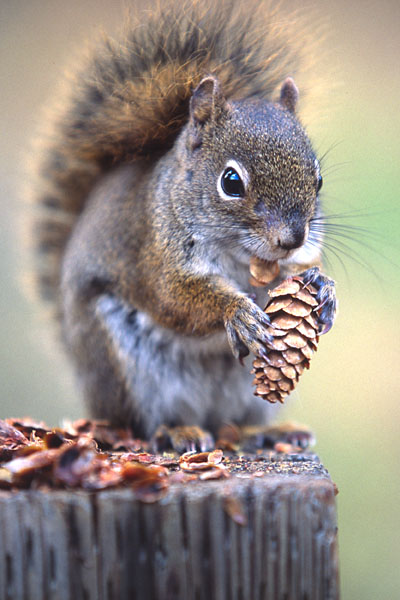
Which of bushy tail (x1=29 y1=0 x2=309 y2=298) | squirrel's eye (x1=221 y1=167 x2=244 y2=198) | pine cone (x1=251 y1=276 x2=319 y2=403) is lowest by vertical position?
pine cone (x1=251 y1=276 x2=319 y2=403)

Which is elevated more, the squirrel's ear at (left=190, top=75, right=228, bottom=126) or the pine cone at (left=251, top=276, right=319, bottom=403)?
the squirrel's ear at (left=190, top=75, right=228, bottom=126)

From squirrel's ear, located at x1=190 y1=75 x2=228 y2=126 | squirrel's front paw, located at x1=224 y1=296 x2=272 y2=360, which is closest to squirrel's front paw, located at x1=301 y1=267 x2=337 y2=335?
squirrel's front paw, located at x1=224 y1=296 x2=272 y2=360

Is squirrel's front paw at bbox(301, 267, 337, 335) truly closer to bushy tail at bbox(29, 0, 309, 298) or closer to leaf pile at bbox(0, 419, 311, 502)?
leaf pile at bbox(0, 419, 311, 502)

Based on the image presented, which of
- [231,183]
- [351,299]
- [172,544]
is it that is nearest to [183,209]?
[231,183]

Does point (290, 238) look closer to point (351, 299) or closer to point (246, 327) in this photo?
point (246, 327)

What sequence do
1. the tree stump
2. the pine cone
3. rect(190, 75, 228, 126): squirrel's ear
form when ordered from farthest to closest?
rect(190, 75, 228, 126): squirrel's ear → the pine cone → the tree stump

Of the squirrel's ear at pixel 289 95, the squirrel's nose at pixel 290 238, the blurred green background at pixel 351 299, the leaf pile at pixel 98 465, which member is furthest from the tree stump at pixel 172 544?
the blurred green background at pixel 351 299
